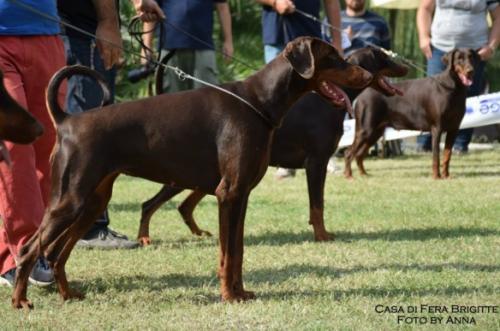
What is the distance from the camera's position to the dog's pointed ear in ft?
15.2

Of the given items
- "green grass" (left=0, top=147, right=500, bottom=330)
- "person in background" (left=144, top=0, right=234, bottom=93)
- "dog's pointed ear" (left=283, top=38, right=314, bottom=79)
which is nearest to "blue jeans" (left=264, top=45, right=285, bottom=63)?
"person in background" (left=144, top=0, right=234, bottom=93)

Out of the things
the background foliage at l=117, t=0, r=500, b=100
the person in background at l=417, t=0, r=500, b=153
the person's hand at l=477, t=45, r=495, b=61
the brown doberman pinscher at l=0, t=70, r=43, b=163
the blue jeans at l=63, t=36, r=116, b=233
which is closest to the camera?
the brown doberman pinscher at l=0, t=70, r=43, b=163

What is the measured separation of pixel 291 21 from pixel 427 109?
3.23m

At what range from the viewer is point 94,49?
6.25 m

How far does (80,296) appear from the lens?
483 cm

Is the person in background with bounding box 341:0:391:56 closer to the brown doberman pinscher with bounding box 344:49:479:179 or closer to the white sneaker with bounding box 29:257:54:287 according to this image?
the brown doberman pinscher with bounding box 344:49:479:179

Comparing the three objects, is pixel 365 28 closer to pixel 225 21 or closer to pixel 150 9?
pixel 225 21

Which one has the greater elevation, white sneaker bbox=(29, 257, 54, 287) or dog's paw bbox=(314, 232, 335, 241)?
white sneaker bbox=(29, 257, 54, 287)

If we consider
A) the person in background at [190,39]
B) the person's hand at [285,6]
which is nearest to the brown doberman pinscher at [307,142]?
the person in background at [190,39]

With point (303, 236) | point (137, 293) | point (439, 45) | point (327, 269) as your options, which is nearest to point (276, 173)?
point (439, 45)

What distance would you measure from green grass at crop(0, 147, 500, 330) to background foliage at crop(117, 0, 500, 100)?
7.70 metres

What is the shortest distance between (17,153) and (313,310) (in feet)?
5.67

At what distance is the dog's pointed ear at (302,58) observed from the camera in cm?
462

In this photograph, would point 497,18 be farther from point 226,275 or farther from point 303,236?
point 226,275
